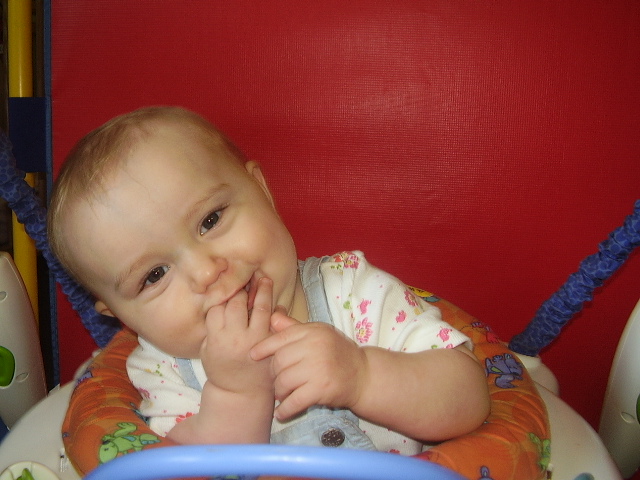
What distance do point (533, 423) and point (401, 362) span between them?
161 mm

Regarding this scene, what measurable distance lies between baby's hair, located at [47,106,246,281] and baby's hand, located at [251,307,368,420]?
0.23 m

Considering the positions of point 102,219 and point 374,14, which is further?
point 374,14

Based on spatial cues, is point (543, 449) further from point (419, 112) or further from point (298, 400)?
point (419, 112)

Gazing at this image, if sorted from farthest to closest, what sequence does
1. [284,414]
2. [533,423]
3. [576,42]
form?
1. [576,42]
2. [533,423]
3. [284,414]

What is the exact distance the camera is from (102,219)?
58cm

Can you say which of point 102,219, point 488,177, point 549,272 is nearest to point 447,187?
point 488,177

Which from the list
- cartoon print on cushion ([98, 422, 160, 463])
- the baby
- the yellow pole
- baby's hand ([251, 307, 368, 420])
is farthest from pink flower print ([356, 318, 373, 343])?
the yellow pole

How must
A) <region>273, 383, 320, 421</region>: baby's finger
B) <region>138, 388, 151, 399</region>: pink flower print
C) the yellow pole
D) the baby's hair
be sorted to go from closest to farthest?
<region>273, 383, 320, 421</region>: baby's finger → the baby's hair → <region>138, 388, 151, 399</region>: pink flower print → the yellow pole

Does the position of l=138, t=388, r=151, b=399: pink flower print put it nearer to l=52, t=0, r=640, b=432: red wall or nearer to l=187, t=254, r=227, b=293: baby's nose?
l=187, t=254, r=227, b=293: baby's nose

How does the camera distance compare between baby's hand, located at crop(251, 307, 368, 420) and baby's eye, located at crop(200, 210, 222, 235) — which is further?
baby's eye, located at crop(200, 210, 222, 235)

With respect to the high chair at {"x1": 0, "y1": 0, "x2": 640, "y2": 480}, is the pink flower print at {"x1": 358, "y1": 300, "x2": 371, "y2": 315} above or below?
below

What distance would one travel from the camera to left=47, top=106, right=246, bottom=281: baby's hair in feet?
1.91

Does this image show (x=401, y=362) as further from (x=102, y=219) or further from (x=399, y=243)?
(x=399, y=243)

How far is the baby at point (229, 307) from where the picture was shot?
1.73ft
